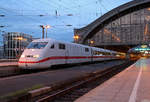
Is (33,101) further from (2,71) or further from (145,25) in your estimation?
(145,25)

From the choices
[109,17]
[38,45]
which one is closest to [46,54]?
[38,45]

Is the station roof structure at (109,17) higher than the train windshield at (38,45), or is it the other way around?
the station roof structure at (109,17)

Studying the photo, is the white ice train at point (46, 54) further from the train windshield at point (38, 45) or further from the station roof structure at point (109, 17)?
the station roof structure at point (109, 17)

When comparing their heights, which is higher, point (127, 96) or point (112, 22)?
point (112, 22)

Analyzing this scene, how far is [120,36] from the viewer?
230 feet

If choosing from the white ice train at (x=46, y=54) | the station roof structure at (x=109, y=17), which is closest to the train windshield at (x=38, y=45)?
the white ice train at (x=46, y=54)

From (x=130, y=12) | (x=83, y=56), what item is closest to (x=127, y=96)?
(x=83, y=56)

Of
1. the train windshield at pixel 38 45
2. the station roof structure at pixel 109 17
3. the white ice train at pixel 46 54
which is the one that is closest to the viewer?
the white ice train at pixel 46 54

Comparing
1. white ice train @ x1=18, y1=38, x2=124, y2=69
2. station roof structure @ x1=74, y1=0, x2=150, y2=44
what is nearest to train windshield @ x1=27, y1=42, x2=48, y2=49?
white ice train @ x1=18, y1=38, x2=124, y2=69

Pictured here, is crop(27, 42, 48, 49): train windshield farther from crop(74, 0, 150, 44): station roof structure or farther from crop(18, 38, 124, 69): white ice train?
crop(74, 0, 150, 44): station roof structure

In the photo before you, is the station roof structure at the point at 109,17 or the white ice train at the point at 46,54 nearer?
the white ice train at the point at 46,54

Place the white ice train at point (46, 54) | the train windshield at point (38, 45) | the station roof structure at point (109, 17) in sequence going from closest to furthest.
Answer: the white ice train at point (46, 54) < the train windshield at point (38, 45) < the station roof structure at point (109, 17)

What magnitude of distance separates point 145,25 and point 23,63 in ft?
189

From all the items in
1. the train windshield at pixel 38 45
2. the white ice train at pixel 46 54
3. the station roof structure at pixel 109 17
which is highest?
the station roof structure at pixel 109 17
